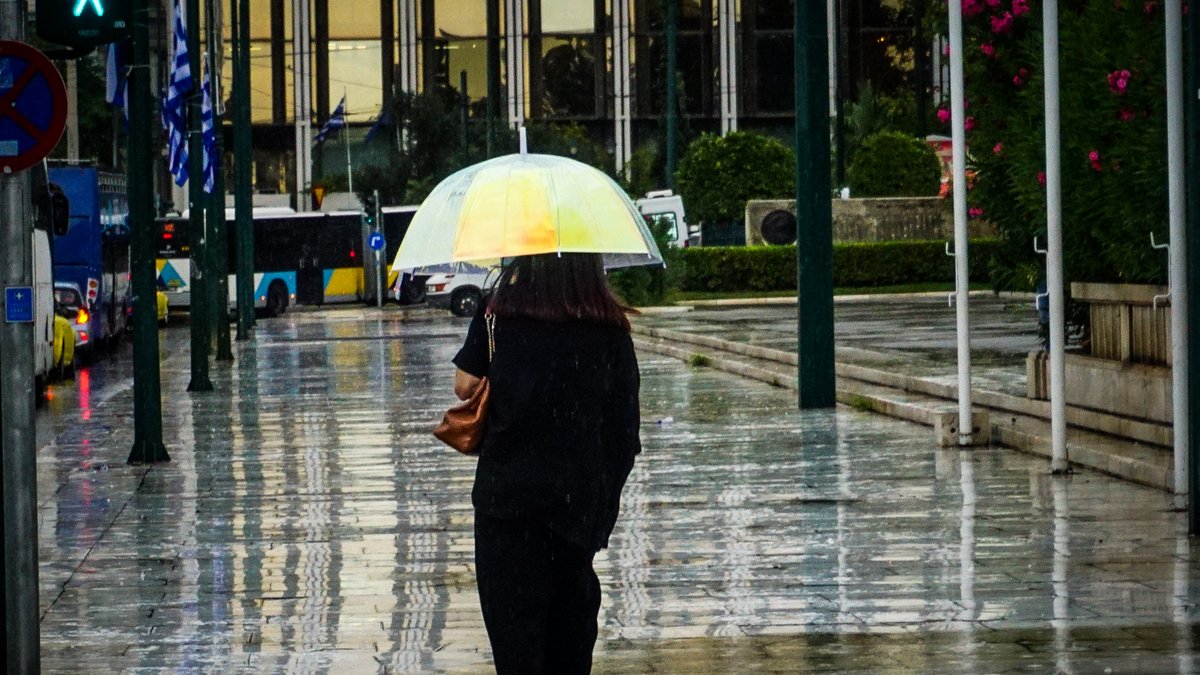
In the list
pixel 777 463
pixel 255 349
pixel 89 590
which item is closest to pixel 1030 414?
pixel 777 463

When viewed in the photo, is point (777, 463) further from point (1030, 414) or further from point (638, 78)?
point (638, 78)

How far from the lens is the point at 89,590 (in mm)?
9844

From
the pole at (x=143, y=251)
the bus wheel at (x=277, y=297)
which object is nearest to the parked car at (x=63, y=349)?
the pole at (x=143, y=251)

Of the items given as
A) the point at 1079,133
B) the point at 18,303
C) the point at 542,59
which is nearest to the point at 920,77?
the point at 542,59

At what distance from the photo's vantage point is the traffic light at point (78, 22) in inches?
357

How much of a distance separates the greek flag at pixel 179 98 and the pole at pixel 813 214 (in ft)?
25.5

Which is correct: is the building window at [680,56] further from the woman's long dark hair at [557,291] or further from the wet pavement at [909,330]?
the woman's long dark hair at [557,291]

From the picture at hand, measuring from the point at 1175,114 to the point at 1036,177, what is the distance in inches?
204

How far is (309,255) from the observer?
208 feet

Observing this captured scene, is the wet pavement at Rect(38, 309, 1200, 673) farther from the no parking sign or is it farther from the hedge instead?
the hedge

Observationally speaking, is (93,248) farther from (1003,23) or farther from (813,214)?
(1003,23)

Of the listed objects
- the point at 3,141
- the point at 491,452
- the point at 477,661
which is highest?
the point at 3,141

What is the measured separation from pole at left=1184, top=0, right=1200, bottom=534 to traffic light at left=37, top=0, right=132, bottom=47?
5124mm

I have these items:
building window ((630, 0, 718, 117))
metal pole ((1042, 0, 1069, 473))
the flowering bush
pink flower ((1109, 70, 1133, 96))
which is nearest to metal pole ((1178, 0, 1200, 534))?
metal pole ((1042, 0, 1069, 473))
